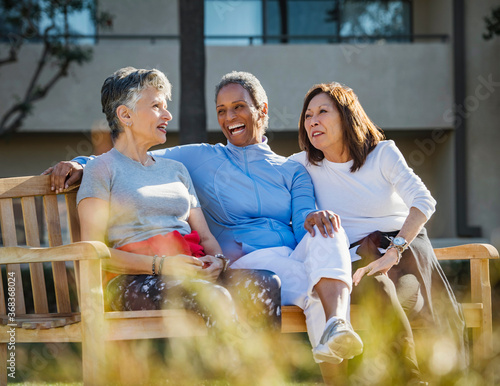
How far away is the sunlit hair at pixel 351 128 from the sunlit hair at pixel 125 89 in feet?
2.81

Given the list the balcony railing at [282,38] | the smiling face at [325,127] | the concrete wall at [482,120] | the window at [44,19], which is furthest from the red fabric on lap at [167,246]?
the concrete wall at [482,120]

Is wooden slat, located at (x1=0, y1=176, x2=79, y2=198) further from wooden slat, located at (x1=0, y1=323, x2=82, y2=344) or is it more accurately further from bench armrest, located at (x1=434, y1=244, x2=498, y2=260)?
bench armrest, located at (x1=434, y1=244, x2=498, y2=260)

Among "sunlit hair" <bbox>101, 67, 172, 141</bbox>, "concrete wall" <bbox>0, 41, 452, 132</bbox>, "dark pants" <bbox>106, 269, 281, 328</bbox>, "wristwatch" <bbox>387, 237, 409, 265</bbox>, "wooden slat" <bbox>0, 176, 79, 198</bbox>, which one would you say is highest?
"concrete wall" <bbox>0, 41, 452, 132</bbox>

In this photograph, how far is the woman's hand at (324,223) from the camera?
2939 mm

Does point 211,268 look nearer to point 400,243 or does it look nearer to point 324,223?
point 324,223

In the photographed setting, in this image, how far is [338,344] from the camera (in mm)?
2506

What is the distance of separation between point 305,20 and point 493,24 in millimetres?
3135

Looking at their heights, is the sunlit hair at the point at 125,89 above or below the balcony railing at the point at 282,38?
below

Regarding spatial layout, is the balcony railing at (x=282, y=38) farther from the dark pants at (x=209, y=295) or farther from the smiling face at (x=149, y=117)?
the dark pants at (x=209, y=295)

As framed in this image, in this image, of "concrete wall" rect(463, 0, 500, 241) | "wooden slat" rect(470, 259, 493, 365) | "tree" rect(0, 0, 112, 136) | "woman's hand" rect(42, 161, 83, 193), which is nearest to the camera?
"woman's hand" rect(42, 161, 83, 193)

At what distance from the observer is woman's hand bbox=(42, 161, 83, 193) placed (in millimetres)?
3089

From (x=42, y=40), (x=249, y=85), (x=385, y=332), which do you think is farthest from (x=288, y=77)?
(x=385, y=332)

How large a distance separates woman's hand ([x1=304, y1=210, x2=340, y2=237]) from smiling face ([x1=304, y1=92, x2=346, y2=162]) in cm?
61

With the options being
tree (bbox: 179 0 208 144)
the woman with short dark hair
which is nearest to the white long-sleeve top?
the woman with short dark hair
